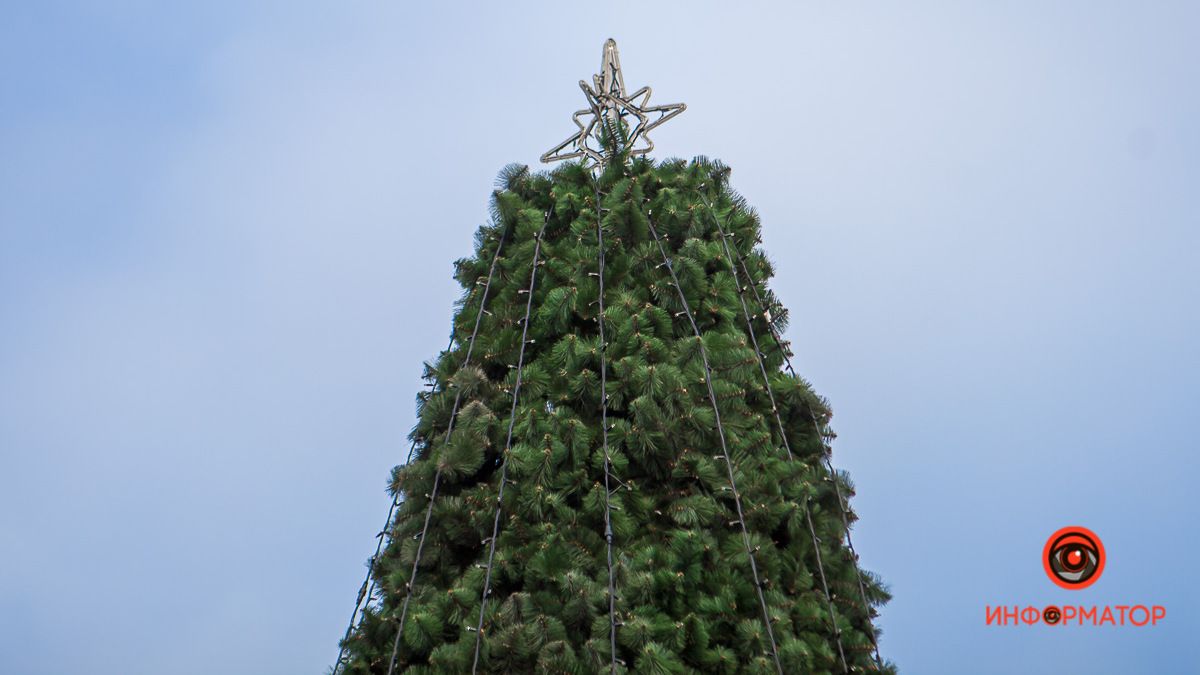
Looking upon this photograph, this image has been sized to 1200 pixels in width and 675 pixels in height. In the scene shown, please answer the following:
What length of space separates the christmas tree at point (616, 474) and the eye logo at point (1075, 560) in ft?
2.95

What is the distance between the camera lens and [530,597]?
9.23ft

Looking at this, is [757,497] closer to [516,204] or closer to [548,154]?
[516,204]

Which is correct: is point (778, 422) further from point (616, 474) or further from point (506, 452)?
point (506, 452)

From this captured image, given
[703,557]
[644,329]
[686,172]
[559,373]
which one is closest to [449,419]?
[559,373]

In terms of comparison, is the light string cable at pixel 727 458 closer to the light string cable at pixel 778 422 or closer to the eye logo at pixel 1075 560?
the light string cable at pixel 778 422

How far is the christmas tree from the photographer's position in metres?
2.79

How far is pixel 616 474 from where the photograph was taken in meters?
3.01

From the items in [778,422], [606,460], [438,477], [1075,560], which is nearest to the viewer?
[606,460]

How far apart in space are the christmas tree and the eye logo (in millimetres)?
899

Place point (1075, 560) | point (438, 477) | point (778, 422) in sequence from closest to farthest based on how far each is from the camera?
point (438, 477), point (778, 422), point (1075, 560)

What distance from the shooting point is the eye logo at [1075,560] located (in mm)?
3955

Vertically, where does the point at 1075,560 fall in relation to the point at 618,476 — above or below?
above

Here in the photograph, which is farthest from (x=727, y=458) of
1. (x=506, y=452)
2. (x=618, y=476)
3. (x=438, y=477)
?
(x=438, y=477)

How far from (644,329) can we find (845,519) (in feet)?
3.09
